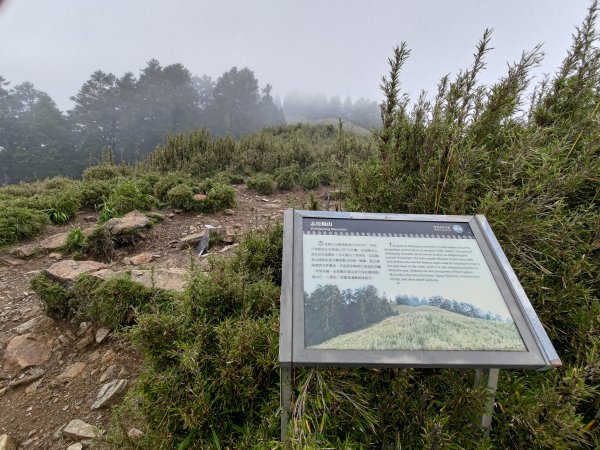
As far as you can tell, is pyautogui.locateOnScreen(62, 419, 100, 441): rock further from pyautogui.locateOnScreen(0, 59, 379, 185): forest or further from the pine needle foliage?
pyautogui.locateOnScreen(0, 59, 379, 185): forest

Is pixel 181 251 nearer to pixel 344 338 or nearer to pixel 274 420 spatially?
pixel 274 420

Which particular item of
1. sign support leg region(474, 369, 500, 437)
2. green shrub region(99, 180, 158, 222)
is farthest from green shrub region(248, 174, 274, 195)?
sign support leg region(474, 369, 500, 437)

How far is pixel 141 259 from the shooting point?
423 centimetres

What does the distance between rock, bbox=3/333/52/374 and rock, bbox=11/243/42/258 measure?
2.05 meters

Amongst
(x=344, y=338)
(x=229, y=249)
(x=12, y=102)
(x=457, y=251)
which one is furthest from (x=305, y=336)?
(x=12, y=102)

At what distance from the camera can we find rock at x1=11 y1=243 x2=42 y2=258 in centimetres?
446

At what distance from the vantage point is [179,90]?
48.1 metres

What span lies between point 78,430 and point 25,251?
3445mm

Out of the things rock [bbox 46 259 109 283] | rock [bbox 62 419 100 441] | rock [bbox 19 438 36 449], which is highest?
rock [bbox 46 259 109 283]

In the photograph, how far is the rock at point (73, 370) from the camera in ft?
8.62

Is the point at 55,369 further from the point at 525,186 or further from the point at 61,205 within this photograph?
the point at 61,205

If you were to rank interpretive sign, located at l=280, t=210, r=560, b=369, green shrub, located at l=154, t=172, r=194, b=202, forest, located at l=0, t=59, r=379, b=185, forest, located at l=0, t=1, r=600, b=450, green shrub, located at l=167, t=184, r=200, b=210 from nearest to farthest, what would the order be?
interpretive sign, located at l=280, t=210, r=560, b=369 → forest, located at l=0, t=1, r=600, b=450 → green shrub, located at l=167, t=184, r=200, b=210 → green shrub, located at l=154, t=172, r=194, b=202 → forest, located at l=0, t=59, r=379, b=185

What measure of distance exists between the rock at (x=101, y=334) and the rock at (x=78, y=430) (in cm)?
73

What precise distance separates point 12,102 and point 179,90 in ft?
65.2
